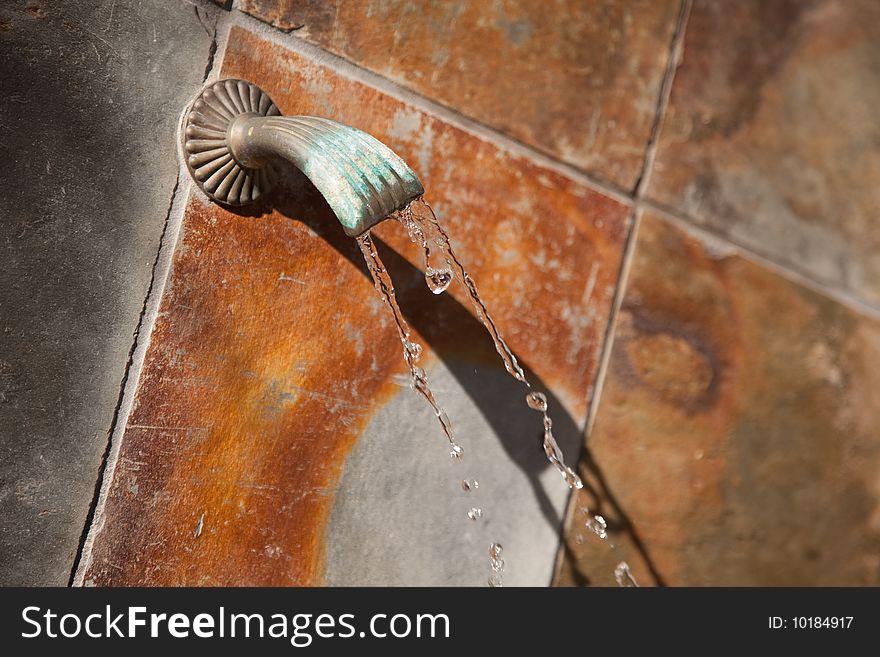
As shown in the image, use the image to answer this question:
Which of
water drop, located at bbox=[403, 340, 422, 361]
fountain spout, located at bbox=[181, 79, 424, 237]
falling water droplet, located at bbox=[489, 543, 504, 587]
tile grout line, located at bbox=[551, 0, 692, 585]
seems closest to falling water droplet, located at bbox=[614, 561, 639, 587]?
tile grout line, located at bbox=[551, 0, 692, 585]

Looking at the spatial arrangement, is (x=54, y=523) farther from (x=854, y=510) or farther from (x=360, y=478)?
(x=854, y=510)

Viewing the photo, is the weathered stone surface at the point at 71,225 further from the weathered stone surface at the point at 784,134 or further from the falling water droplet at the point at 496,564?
the weathered stone surface at the point at 784,134

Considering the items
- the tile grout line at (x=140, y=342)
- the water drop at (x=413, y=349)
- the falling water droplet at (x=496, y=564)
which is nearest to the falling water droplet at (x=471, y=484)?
the falling water droplet at (x=496, y=564)

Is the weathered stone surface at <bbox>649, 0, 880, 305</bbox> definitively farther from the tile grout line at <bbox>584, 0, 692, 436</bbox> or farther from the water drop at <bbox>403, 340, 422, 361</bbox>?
the water drop at <bbox>403, 340, 422, 361</bbox>

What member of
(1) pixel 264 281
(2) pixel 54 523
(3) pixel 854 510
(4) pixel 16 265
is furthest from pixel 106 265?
(3) pixel 854 510

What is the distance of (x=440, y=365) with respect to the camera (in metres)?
1.36

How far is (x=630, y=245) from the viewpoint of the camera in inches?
60.6

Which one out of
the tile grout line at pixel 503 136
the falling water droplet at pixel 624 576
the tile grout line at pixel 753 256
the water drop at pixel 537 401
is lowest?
the falling water droplet at pixel 624 576

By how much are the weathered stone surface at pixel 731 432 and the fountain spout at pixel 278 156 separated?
0.73 metres

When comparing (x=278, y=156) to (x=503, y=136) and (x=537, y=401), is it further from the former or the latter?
(x=537, y=401)

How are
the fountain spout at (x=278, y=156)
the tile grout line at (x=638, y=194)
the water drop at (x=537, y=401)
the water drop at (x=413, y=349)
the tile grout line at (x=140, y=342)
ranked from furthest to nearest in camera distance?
the tile grout line at (x=638, y=194)
the water drop at (x=537, y=401)
the water drop at (x=413, y=349)
the tile grout line at (x=140, y=342)
the fountain spout at (x=278, y=156)

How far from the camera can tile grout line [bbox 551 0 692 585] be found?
4.96 feet

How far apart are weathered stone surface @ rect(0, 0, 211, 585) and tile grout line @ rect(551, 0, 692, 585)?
84 centimetres

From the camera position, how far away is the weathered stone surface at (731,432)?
155cm
